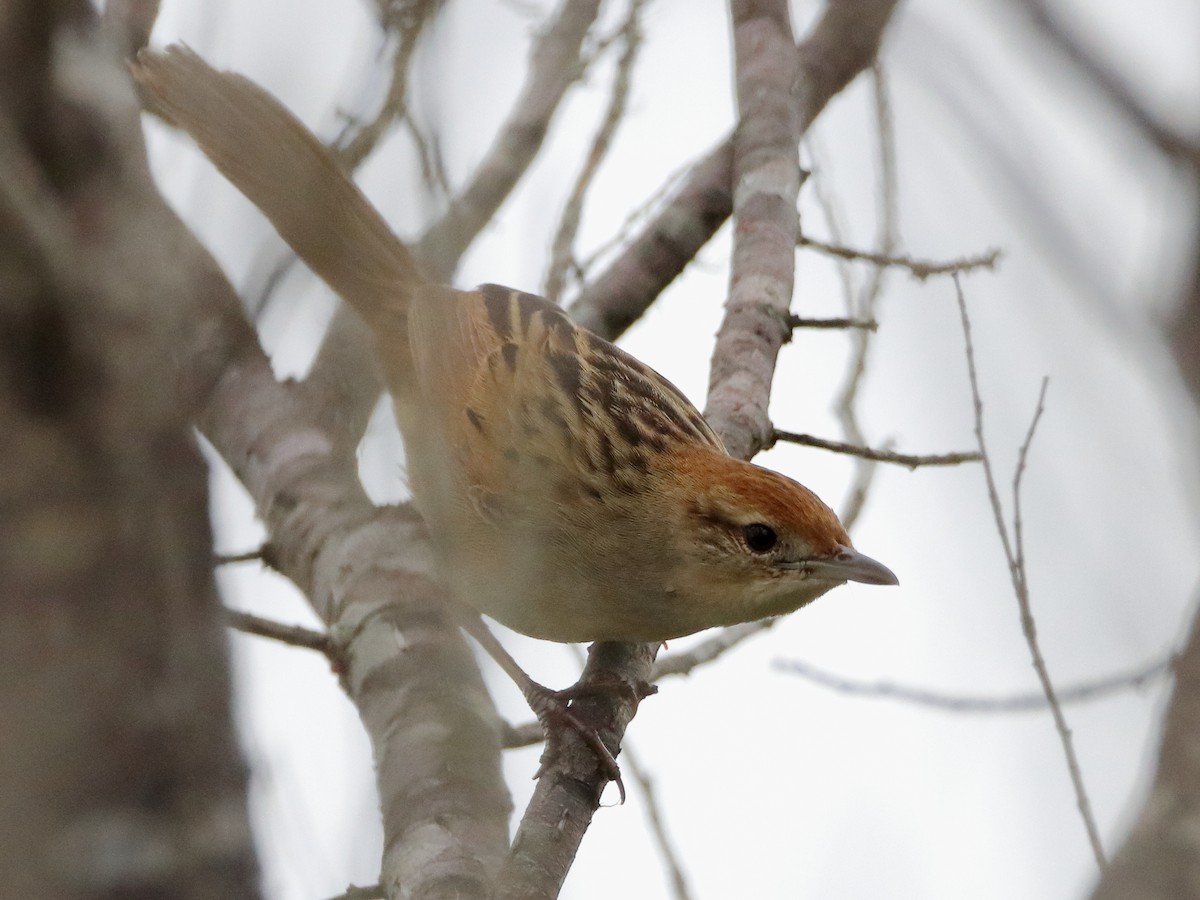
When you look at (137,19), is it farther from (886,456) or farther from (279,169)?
(886,456)

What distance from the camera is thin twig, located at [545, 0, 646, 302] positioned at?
197 inches

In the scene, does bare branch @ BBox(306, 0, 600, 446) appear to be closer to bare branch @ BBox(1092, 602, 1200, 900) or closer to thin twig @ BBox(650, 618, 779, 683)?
thin twig @ BBox(650, 618, 779, 683)

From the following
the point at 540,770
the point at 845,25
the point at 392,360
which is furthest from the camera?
the point at 392,360

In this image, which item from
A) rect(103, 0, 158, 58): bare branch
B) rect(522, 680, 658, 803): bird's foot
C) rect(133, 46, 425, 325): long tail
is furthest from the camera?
rect(133, 46, 425, 325): long tail

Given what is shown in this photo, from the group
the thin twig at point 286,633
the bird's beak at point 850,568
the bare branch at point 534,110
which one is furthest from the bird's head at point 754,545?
the bare branch at point 534,110

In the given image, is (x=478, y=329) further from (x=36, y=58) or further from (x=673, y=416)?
(x=36, y=58)

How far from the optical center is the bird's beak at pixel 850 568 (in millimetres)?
3686

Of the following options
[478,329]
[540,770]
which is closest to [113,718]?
[540,770]

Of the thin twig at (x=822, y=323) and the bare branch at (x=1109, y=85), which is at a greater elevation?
the thin twig at (x=822, y=323)

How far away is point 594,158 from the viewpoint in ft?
16.6

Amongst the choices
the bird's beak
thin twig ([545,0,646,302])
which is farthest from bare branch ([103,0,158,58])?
the bird's beak

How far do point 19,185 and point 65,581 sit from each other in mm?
469

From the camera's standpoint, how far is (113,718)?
3.97 feet

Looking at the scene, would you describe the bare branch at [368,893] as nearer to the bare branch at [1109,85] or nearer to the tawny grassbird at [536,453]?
the tawny grassbird at [536,453]
